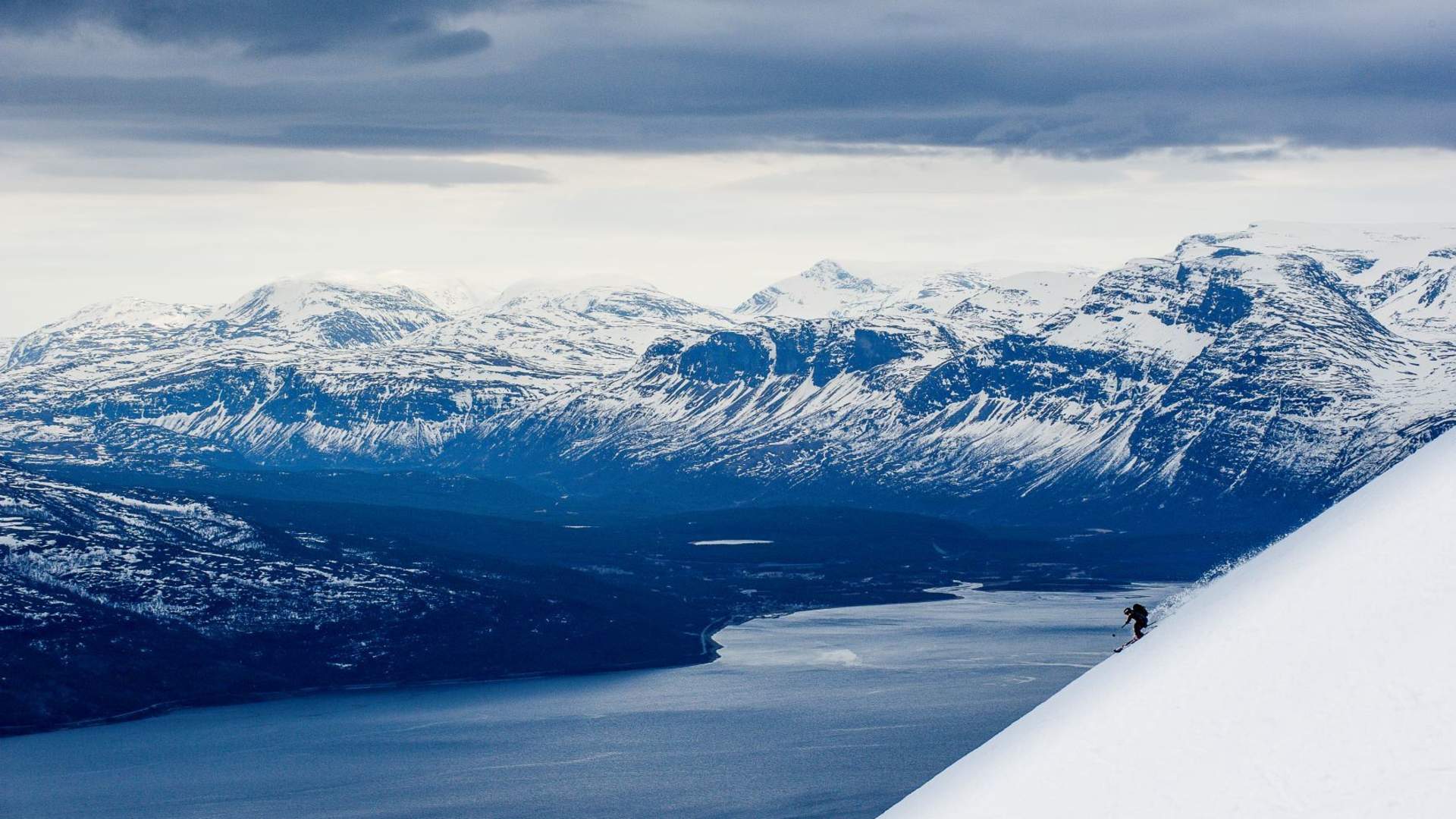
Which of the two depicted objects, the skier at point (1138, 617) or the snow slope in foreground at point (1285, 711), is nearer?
the snow slope in foreground at point (1285, 711)

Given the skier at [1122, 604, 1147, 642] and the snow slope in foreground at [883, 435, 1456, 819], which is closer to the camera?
the snow slope in foreground at [883, 435, 1456, 819]

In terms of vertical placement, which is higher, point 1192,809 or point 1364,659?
point 1364,659

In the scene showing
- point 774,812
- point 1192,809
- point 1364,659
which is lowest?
point 774,812

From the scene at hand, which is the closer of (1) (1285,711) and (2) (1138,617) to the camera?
(1) (1285,711)

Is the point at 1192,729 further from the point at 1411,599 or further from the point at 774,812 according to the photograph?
the point at 774,812

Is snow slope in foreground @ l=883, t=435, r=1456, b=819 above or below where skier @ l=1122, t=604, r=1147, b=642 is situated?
above

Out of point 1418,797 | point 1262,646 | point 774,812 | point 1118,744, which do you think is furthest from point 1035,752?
point 774,812

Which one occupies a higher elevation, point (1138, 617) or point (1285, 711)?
point (1285, 711)

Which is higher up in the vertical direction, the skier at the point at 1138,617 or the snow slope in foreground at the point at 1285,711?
the snow slope in foreground at the point at 1285,711
